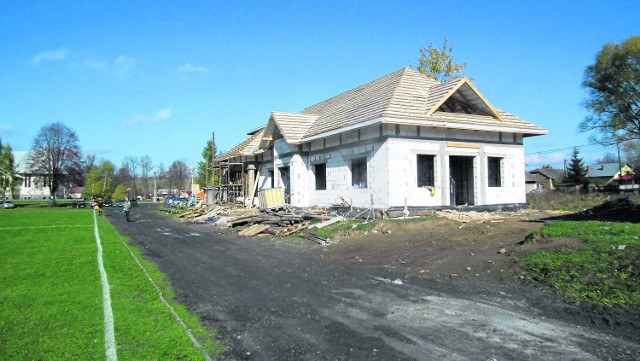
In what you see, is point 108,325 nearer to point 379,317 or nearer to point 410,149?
point 379,317

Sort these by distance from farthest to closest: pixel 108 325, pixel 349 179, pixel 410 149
Result: 1. pixel 349 179
2. pixel 410 149
3. pixel 108 325

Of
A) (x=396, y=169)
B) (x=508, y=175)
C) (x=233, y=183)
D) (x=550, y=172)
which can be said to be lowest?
(x=508, y=175)

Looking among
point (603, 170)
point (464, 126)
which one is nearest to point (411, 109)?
point (464, 126)

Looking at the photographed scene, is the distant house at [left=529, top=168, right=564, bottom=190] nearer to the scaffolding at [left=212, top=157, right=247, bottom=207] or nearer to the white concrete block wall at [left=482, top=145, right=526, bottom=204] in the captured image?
the scaffolding at [left=212, top=157, right=247, bottom=207]

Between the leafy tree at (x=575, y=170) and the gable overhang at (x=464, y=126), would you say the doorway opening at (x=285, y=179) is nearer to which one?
the gable overhang at (x=464, y=126)

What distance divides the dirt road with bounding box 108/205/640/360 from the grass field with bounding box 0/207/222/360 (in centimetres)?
56

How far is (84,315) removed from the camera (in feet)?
21.5

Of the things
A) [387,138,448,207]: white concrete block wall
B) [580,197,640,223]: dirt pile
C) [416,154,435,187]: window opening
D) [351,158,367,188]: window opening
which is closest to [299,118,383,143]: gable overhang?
[387,138,448,207]: white concrete block wall

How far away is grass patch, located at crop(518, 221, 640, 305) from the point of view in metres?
7.09

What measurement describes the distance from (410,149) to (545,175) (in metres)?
84.5

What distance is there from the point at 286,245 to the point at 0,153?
7466cm

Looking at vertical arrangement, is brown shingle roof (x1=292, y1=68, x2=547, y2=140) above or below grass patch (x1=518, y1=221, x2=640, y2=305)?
above

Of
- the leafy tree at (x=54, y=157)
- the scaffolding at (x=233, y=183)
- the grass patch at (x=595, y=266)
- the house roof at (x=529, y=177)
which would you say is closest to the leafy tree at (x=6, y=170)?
the leafy tree at (x=54, y=157)

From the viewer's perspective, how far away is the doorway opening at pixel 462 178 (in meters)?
→ 21.3
